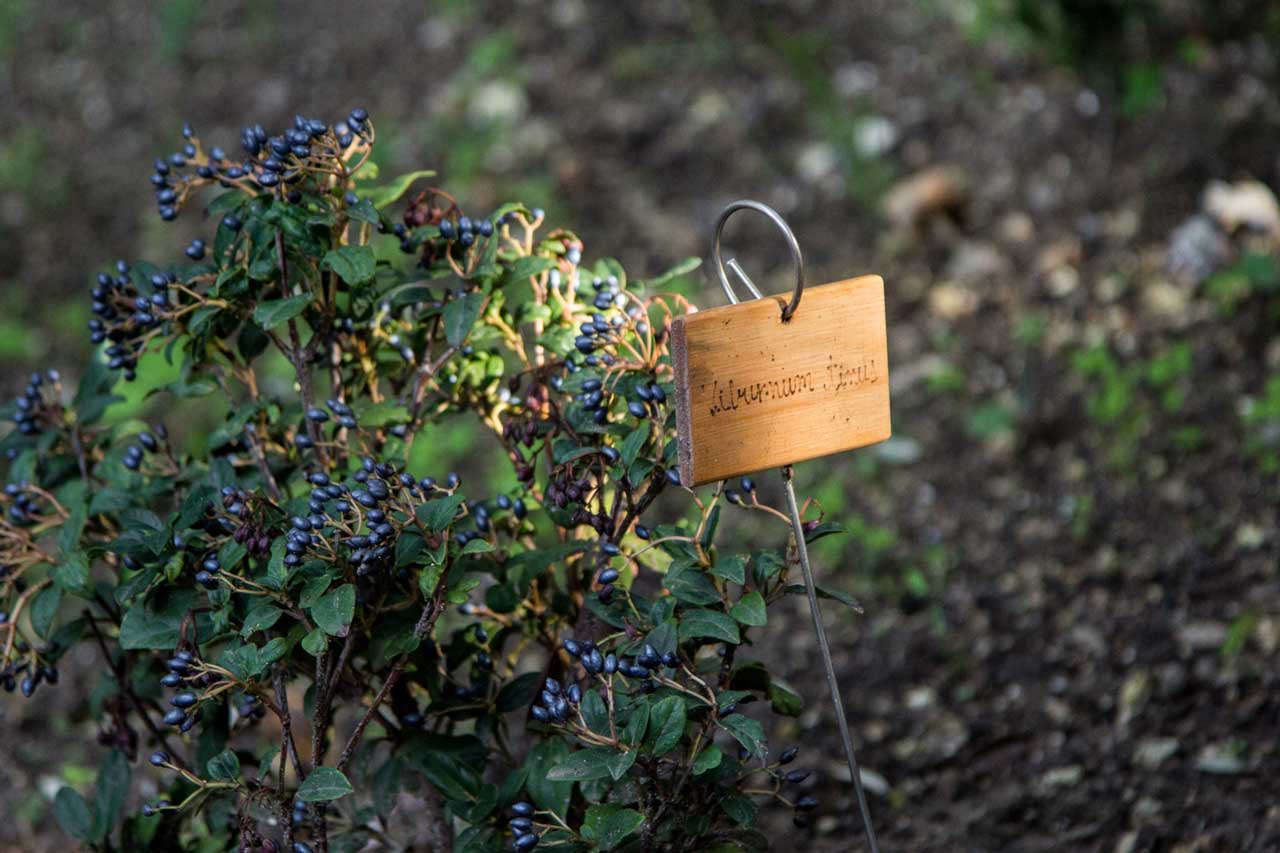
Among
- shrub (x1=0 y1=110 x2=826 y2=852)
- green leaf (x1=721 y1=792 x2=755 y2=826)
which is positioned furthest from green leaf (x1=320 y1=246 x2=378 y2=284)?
green leaf (x1=721 y1=792 x2=755 y2=826)

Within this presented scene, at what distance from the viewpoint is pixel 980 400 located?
10.3ft

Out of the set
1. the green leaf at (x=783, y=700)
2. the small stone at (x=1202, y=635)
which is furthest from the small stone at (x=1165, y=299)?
the green leaf at (x=783, y=700)

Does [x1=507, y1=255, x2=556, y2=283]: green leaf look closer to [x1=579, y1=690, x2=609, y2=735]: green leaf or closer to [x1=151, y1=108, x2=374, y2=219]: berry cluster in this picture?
[x1=151, y1=108, x2=374, y2=219]: berry cluster

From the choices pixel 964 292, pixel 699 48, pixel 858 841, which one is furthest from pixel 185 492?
pixel 699 48

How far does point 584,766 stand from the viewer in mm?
1282

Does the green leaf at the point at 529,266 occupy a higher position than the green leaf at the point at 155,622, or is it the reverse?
the green leaf at the point at 529,266

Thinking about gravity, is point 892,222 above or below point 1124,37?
below

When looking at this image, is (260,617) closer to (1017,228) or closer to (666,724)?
(666,724)

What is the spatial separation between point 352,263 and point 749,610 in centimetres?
59

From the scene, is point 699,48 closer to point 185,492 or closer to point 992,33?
point 992,33

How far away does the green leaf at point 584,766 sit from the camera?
127 cm

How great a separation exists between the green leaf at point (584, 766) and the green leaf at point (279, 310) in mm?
585

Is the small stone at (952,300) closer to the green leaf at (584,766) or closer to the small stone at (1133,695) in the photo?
the small stone at (1133,695)

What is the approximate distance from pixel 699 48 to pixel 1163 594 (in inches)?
107
